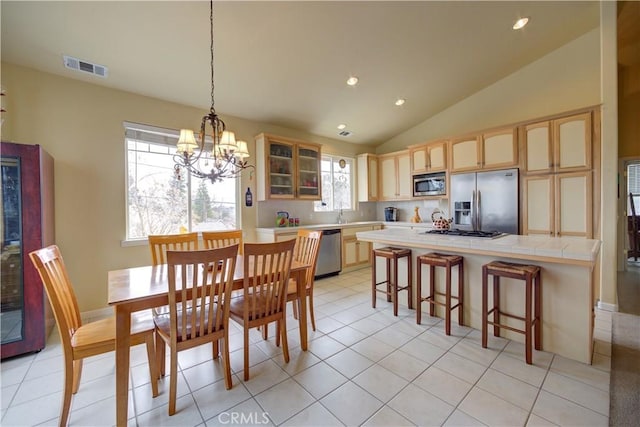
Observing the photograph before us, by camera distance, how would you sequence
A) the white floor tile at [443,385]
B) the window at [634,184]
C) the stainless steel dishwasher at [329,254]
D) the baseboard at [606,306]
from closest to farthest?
the white floor tile at [443,385], the baseboard at [606,306], the stainless steel dishwasher at [329,254], the window at [634,184]

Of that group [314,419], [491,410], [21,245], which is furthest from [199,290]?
[491,410]

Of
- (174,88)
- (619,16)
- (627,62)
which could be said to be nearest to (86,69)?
Answer: (174,88)

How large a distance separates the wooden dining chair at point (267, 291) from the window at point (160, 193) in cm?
182

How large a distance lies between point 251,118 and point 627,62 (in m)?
6.16

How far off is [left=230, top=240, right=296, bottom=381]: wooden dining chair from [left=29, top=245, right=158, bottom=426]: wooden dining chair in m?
0.61

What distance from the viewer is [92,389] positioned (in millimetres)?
1931

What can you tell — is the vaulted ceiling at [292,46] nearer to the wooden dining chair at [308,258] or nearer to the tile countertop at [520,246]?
the wooden dining chair at [308,258]

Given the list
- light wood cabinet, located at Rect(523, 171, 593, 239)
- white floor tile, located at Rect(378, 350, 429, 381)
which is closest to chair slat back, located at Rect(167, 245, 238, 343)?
white floor tile, located at Rect(378, 350, 429, 381)

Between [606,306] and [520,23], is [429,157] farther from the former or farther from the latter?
[606,306]

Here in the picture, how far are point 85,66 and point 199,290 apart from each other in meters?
2.75

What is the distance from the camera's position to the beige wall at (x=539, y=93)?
146 inches

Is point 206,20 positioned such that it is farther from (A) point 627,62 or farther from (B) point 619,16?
(A) point 627,62

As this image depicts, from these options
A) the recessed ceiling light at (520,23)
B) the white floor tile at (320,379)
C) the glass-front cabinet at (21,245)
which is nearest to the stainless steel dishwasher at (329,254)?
the white floor tile at (320,379)

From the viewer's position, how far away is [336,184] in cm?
571
